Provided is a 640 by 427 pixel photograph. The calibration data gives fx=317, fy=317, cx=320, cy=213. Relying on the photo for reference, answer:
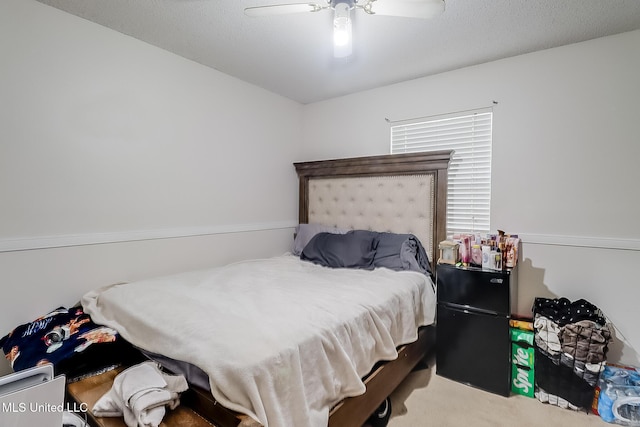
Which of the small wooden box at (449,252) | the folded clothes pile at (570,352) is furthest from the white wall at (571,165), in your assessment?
the small wooden box at (449,252)

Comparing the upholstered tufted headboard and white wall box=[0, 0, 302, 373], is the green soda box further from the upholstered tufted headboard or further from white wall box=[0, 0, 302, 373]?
white wall box=[0, 0, 302, 373]

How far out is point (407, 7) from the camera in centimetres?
156

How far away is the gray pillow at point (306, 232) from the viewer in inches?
129

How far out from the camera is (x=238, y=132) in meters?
3.06

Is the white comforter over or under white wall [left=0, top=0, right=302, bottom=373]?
under

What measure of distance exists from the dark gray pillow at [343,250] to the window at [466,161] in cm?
75

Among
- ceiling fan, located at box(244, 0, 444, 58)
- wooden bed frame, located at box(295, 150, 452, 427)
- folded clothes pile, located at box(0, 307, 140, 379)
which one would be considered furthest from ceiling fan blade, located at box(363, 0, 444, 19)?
folded clothes pile, located at box(0, 307, 140, 379)

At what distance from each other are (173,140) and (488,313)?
8.80 ft

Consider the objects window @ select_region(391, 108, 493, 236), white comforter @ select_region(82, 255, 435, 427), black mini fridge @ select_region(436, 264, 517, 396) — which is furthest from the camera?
window @ select_region(391, 108, 493, 236)

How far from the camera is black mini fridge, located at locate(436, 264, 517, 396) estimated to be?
6.89 feet

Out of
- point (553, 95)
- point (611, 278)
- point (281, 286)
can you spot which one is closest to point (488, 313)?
point (611, 278)

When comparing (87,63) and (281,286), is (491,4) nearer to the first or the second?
(281,286)

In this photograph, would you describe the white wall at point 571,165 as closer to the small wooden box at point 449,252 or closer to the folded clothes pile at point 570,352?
the folded clothes pile at point 570,352

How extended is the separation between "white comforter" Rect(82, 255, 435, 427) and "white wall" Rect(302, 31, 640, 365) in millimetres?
979
